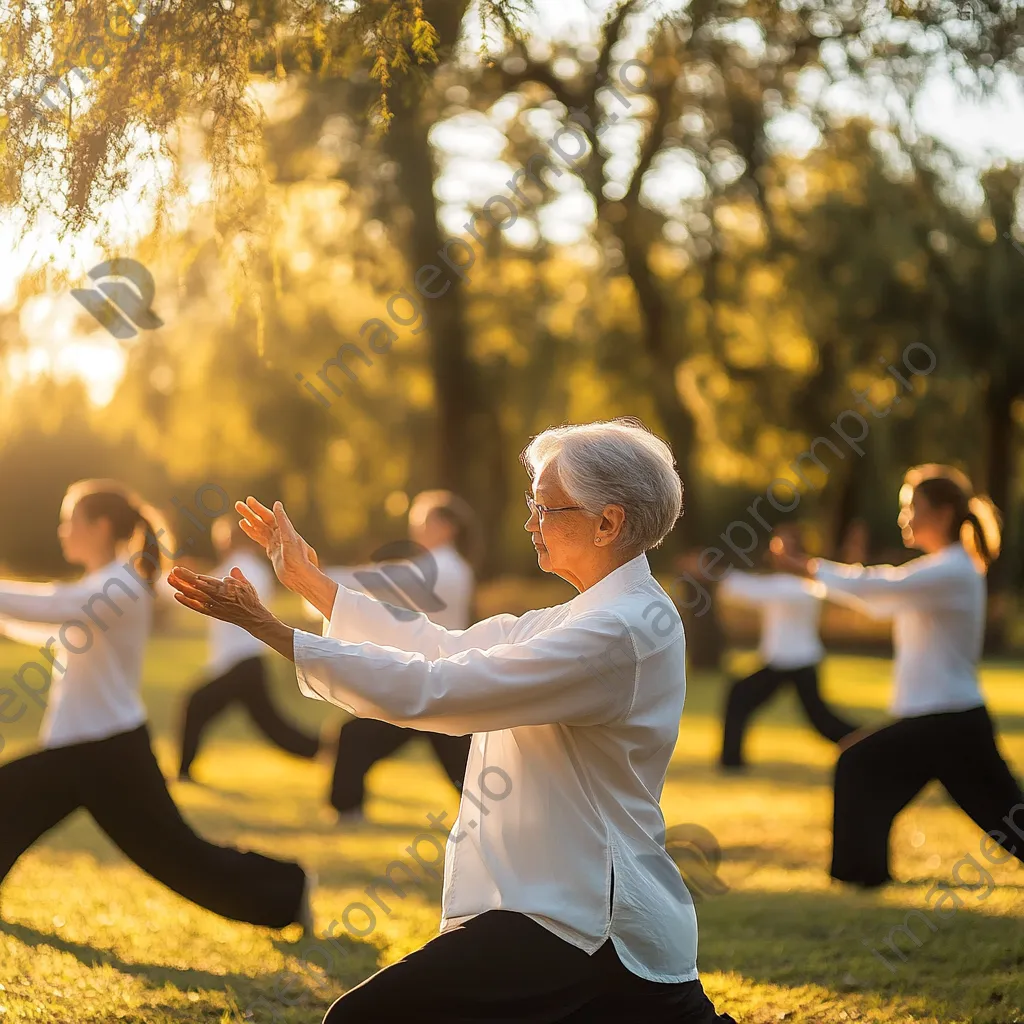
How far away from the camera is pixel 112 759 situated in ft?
17.6

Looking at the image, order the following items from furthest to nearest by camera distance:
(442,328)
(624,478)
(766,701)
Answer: (442,328) → (766,701) → (624,478)

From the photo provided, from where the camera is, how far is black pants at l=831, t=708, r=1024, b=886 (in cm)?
587

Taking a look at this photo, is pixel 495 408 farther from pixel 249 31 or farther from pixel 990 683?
pixel 249 31

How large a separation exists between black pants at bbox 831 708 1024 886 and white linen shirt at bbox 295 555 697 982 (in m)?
3.19

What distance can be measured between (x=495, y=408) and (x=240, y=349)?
493cm

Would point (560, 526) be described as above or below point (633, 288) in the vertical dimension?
below

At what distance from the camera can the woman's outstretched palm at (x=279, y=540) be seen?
11.4ft

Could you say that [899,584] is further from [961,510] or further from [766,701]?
[766,701]

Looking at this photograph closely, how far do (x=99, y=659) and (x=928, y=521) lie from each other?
3851 mm

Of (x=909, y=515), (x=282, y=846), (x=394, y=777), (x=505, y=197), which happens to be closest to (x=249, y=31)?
(x=909, y=515)

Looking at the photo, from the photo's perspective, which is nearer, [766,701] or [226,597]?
[226,597]

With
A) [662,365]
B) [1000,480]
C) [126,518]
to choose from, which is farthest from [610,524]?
[1000,480]

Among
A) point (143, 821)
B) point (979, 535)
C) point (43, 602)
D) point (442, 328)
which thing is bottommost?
point (143, 821)

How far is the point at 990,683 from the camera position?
2270 centimetres
